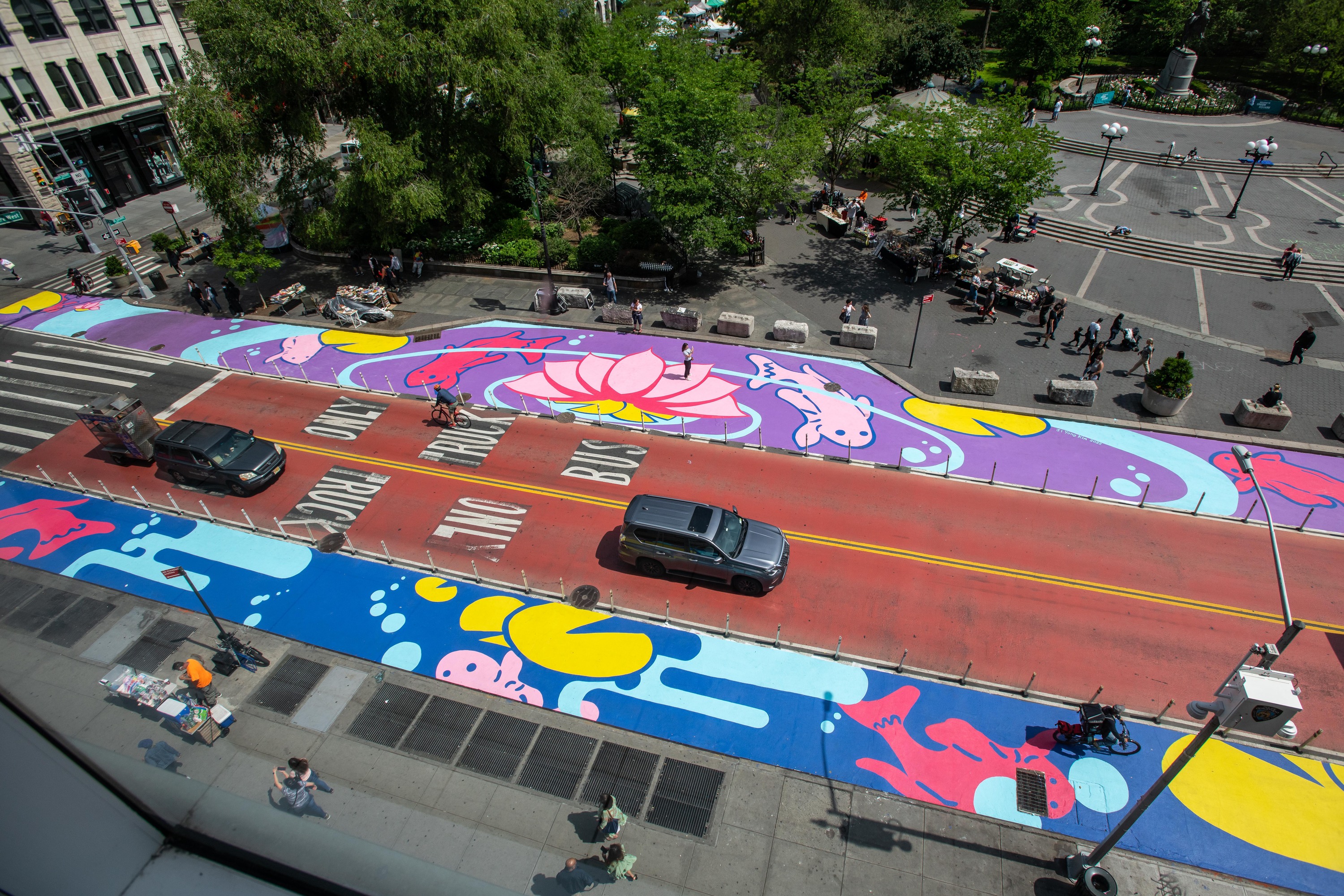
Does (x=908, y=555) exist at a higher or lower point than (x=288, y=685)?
lower

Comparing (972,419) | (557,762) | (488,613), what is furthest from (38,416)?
(972,419)

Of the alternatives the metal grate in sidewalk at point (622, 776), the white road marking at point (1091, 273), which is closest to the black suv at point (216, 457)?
the metal grate in sidewalk at point (622, 776)

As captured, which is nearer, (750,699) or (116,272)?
(750,699)

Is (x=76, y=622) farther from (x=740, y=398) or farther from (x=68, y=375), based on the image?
(x=740, y=398)

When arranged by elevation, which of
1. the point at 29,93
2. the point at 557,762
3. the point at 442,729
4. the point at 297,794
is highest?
the point at 29,93

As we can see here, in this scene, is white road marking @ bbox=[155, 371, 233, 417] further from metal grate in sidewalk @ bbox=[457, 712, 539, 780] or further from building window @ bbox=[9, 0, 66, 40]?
building window @ bbox=[9, 0, 66, 40]

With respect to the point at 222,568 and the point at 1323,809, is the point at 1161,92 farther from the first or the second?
the point at 222,568

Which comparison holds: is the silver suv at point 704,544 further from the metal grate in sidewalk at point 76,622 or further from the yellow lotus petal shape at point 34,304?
the yellow lotus petal shape at point 34,304
